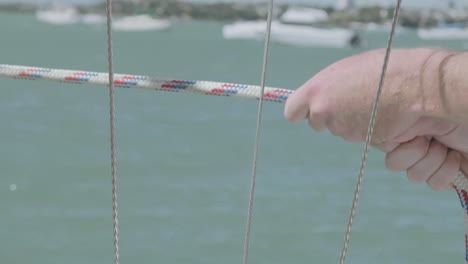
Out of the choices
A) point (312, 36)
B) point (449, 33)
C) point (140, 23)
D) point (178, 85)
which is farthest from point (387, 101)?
point (140, 23)

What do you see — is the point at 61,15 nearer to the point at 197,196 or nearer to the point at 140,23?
the point at 140,23

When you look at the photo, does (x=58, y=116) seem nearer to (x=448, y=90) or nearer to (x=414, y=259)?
(x=414, y=259)

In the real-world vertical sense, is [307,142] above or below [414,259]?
below

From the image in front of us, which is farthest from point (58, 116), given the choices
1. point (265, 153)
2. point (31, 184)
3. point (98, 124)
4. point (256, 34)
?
point (256, 34)

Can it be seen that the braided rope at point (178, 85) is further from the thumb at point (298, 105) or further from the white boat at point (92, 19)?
the white boat at point (92, 19)

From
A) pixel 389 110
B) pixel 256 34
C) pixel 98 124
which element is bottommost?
pixel 256 34
